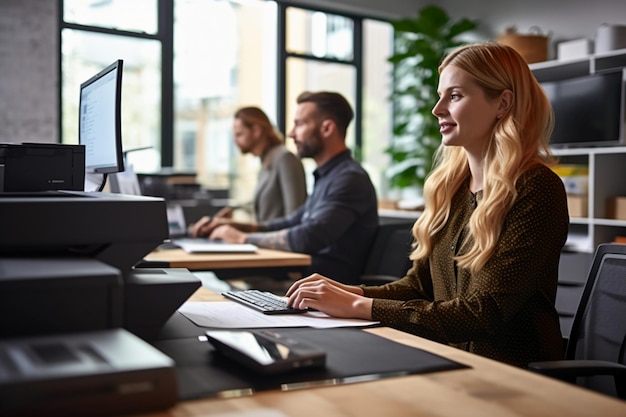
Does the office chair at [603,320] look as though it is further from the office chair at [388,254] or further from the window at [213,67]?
the window at [213,67]

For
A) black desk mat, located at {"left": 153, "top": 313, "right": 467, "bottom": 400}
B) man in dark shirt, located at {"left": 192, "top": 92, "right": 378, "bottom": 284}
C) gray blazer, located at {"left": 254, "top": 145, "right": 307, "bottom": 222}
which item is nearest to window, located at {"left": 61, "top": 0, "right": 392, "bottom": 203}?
gray blazer, located at {"left": 254, "top": 145, "right": 307, "bottom": 222}

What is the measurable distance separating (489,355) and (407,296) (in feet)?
0.93

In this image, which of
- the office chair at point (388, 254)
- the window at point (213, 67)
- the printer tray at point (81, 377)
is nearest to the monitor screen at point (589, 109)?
the window at point (213, 67)

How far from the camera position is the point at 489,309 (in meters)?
1.43

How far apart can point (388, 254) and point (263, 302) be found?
4.91ft

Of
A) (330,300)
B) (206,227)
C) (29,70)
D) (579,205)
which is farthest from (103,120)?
(29,70)

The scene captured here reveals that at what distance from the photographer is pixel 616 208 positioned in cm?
444

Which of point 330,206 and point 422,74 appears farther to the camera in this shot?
point 422,74

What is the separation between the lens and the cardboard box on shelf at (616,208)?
4.38m

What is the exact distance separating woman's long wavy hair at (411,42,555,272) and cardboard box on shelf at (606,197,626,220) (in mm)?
2958

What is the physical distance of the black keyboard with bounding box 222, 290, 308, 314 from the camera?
4.72 ft

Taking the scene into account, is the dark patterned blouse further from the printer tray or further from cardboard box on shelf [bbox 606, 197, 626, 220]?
cardboard box on shelf [bbox 606, 197, 626, 220]

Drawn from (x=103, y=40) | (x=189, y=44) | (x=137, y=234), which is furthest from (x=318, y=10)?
(x=137, y=234)

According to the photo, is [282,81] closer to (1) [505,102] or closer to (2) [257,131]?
(2) [257,131]
